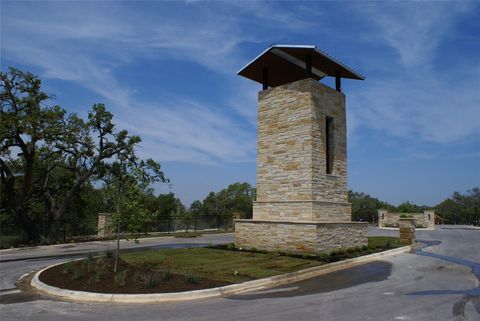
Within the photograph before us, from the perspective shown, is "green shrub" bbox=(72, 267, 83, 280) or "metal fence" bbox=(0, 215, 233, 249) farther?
"metal fence" bbox=(0, 215, 233, 249)

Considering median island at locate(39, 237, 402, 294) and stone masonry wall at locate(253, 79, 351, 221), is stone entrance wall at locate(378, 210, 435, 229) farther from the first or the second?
stone masonry wall at locate(253, 79, 351, 221)

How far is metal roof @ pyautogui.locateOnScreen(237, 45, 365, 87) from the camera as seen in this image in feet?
60.3

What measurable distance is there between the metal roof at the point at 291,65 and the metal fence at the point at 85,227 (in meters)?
9.37

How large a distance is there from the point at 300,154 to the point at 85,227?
67.4ft

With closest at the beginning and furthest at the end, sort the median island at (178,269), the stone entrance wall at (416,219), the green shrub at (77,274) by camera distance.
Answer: the median island at (178,269), the green shrub at (77,274), the stone entrance wall at (416,219)

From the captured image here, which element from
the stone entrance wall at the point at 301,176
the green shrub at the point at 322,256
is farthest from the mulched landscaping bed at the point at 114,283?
the stone entrance wall at the point at 301,176

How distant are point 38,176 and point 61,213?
346 cm

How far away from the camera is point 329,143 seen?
18.8m

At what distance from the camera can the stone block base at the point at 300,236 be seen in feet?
51.5

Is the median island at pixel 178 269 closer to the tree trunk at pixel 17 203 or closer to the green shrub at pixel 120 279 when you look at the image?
the green shrub at pixel 120 279

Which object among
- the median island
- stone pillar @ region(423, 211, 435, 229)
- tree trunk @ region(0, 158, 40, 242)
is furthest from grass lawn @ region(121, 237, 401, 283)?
stone pillar @ region(423, 211, 435, 229)

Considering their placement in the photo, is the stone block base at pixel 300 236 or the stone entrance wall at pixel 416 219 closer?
the stone block base at pixel 300 236

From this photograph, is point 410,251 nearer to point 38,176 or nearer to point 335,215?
point 335,215

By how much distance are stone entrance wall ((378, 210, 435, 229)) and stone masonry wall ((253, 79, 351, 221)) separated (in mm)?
24312
